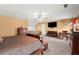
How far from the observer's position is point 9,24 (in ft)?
8.50

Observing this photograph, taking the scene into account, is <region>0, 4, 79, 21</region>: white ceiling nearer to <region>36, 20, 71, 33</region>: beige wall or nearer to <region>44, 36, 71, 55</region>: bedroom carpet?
<region>36, 20, 71, 33</region>: beige wall

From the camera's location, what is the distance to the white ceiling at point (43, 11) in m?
2.43

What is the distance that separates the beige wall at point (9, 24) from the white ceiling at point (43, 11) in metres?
0.11

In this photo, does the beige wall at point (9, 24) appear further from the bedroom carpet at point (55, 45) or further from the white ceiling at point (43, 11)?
the bedroom carpet at point (55, 45)

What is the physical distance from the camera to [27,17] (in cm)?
274

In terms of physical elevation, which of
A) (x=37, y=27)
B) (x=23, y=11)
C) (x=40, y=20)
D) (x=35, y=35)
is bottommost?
(x=35, y=35)

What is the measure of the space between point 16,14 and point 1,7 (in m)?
0.38

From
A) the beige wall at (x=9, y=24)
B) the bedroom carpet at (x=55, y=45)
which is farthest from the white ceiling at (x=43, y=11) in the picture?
the bedroom carpet at (x=55, y=45)

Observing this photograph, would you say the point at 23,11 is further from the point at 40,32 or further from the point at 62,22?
the point at 62,22

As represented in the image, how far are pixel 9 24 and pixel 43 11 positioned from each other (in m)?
0.86

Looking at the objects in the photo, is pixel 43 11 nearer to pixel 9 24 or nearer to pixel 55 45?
pixel 9 24
